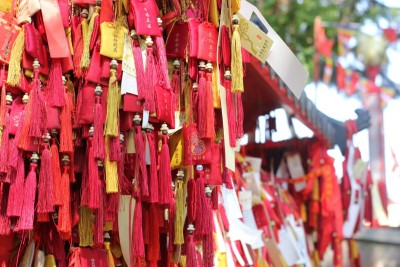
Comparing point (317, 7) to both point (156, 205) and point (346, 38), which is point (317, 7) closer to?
point (346, 38)

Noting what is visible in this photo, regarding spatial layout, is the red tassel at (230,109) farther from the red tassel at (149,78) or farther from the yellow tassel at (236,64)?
the red tassel at (149,78)

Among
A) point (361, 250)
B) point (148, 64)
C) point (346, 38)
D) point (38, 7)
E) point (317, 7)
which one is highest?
point (317, 7)

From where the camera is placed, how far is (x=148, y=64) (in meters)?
1.23

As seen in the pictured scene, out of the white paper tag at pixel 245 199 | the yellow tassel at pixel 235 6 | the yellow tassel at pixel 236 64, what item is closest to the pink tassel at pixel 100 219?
the yellow tassel at pixel 236 64

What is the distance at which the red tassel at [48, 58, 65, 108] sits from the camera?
1.21 meters

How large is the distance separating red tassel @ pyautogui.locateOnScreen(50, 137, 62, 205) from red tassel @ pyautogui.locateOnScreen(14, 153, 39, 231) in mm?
35

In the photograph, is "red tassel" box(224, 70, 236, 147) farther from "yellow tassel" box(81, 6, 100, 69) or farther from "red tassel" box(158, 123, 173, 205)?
"yellow tassel" box(81, 6, 100, 69)

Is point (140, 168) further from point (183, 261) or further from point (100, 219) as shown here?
point (183, 261)

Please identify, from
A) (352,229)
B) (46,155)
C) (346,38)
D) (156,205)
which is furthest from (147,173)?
(346,38)

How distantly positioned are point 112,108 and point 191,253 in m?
0.32

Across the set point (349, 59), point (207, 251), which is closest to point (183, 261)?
point (207, 251)

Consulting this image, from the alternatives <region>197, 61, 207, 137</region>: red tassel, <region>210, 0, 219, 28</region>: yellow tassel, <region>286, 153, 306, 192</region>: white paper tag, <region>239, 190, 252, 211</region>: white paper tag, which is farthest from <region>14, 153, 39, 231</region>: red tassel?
<region>286, 153, 306, 192</region>: white paper tag

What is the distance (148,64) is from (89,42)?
126 millimetres

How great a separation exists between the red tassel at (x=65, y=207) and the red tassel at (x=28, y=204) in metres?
0.05
